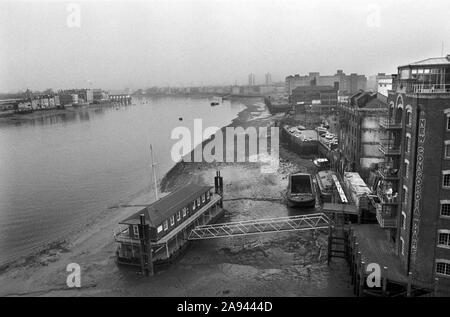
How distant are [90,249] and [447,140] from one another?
2906 centimetres

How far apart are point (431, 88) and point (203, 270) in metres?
19.8

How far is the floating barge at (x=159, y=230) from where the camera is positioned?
29.1 meters

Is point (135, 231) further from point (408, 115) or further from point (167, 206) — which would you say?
point (408, 115)

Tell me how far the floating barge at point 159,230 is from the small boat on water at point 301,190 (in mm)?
11548

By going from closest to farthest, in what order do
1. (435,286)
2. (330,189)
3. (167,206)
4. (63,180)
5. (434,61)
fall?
(435,286)
(434,61)
(167,206)
(330,189)
(63,180)

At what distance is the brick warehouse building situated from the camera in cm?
2120

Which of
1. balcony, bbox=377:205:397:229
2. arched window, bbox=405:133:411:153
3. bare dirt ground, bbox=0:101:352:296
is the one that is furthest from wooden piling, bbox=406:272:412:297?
arched window, bbox=405:133:411:153

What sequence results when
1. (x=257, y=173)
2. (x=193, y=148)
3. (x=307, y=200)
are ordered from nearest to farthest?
(x=307, y=200) → (x=257, y=173) → (x=193, y=148)

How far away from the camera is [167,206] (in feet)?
109

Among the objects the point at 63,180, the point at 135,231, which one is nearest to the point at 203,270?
the point at 135,231

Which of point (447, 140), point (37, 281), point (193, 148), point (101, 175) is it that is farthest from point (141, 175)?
point (447, 140)

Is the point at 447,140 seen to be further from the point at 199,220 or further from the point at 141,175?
the point at 141,175

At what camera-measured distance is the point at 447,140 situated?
21109 mm

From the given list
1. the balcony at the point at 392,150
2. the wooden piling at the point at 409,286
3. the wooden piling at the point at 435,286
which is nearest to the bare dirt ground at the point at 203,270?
the wooden piling at the point at 409,286
